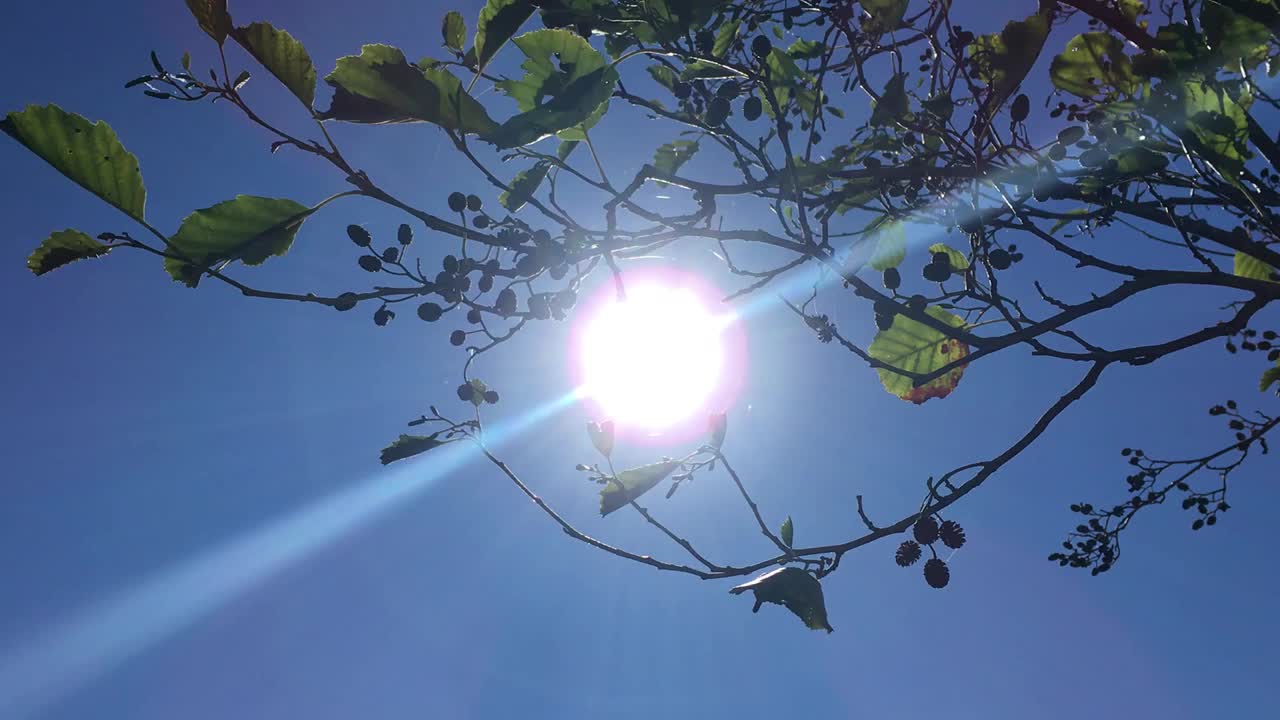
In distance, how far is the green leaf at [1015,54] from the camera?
6.95 ft

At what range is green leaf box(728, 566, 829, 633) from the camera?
1.62 metres

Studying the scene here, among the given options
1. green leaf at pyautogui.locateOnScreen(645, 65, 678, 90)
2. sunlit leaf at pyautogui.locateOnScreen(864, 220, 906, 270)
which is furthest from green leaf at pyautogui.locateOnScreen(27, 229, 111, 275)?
sunlit leaf at pyautogui.locateOnScreen(864, 220, 906, 270)

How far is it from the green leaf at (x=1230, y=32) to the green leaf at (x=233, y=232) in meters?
2.63

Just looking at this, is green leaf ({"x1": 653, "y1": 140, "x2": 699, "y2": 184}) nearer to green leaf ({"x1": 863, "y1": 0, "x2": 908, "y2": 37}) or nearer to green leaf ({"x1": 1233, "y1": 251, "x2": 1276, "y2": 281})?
green leaf ({"x1": 863, "y1": 0, "x2": 908, "y2": 37})

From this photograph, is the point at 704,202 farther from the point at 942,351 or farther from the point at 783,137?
the point at 942,351

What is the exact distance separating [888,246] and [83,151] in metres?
2.88

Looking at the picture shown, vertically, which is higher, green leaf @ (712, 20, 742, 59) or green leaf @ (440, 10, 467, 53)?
green leaf @ (712, 20, 742, 59)

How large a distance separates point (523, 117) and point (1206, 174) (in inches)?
82.5

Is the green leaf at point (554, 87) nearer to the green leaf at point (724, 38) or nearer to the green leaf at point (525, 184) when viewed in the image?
the green leaf at point (525, 184)

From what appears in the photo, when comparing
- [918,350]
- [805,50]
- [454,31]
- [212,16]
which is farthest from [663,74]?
[212,16]

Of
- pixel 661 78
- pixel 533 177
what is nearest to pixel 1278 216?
pixel 661 78

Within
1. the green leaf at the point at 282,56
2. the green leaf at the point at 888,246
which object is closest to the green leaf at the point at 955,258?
the green leaf at the point at 888,246

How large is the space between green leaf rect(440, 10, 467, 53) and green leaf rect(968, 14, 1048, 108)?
167 centimetres

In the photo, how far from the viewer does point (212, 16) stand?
150cm
